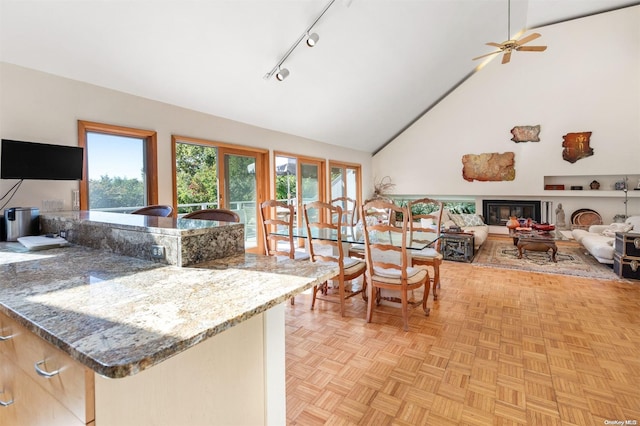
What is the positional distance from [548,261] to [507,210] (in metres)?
2.68

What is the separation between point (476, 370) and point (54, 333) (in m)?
2.19

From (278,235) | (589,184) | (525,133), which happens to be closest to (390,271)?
(278,235)

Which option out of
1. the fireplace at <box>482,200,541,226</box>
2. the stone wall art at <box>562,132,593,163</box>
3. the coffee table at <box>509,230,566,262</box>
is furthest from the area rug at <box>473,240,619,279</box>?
the stone wall art at <box>562,132,593,163</box>

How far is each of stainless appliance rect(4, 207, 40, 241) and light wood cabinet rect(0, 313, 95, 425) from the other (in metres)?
1.34

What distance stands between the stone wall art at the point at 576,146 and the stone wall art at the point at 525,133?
488 millimetres

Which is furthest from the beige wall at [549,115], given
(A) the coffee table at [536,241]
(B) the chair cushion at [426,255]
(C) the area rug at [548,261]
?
(B) the chair cushion at [426,255]

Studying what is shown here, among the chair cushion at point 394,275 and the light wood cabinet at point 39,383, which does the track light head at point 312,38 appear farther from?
the light wood cabinet at point 39,383

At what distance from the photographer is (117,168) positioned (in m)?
3.45

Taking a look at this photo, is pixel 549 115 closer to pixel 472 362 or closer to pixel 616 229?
pixel 616 229

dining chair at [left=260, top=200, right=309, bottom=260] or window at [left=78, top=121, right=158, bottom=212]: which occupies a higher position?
window at [left=78, top=121, right=158, bottom=212]

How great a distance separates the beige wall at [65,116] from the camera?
263 centimetres

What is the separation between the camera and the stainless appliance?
2.07 m

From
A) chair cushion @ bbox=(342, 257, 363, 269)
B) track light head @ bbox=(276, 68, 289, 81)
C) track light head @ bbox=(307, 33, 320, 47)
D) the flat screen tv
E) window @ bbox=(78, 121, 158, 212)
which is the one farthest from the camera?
track light head @ bbox=(276, 68, 289, 81)

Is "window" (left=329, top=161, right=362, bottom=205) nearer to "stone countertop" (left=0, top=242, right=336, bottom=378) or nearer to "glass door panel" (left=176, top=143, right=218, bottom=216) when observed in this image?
"glass door panel" (left=176, top=143, right=218, bottom=216)
